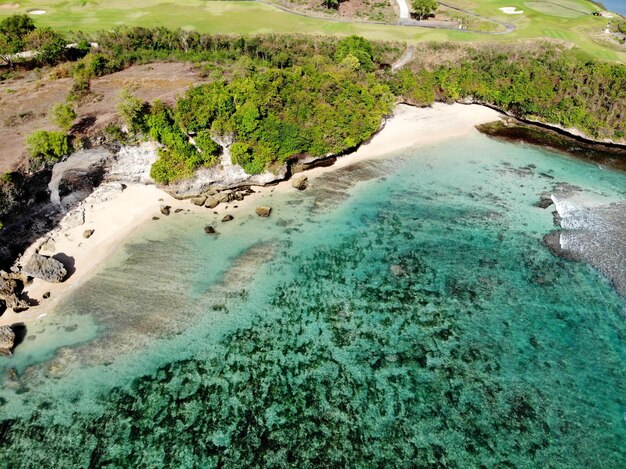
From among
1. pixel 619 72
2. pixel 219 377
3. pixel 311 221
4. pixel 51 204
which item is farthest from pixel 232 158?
pixel 619 72

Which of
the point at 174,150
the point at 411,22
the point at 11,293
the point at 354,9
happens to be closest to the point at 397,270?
the point at 174,150

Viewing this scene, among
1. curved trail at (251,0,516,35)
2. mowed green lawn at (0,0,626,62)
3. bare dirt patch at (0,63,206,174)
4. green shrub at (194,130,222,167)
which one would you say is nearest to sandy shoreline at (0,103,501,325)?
green shrub at (194,130,222,167)

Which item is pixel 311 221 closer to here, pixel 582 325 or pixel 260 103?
pixel 260 103

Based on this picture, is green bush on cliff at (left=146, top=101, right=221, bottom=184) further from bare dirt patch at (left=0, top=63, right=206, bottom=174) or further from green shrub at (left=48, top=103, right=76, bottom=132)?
green shrub at (left=48, top=103, right=76, bottom=132)

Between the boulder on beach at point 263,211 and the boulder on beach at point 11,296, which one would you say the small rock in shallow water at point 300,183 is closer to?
the boulder on beach at point 263,211

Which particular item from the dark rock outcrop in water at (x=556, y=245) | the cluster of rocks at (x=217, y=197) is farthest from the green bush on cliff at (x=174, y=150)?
the dark rock outcrop in water at (x=556, y=245)

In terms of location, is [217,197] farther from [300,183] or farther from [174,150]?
[300,183]

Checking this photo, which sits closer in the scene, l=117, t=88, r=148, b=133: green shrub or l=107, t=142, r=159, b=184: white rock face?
l=117, t=88, r=148, b=133: green shrub
